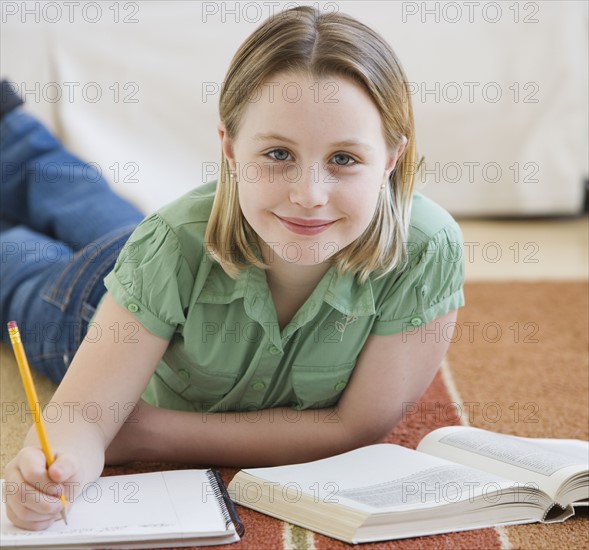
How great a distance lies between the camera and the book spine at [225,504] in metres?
0.88

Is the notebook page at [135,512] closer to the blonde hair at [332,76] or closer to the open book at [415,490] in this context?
the open book at [415,490]

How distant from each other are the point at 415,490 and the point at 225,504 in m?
0.19

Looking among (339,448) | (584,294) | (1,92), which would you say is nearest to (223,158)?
(339,448)

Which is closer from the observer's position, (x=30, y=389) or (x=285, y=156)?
(x=30, y=389)

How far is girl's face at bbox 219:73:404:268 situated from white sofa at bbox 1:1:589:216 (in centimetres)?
139

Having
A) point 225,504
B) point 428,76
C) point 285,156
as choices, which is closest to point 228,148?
point 285,156

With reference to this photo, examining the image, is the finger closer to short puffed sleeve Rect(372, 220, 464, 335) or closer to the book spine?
the book spine

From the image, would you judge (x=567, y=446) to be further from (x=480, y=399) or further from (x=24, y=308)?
(x=24, y=308)

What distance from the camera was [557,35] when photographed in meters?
2.47

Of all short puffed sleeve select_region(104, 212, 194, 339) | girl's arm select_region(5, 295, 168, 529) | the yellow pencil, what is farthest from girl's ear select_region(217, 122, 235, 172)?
the yellow pencil

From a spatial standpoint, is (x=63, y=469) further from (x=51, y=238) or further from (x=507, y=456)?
(x=51, y=238)

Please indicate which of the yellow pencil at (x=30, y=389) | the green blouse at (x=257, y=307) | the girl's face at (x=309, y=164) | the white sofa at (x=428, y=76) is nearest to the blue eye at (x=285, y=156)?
the girl's face at (x=309, y=164)

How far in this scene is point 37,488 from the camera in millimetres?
847

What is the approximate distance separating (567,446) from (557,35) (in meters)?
1.65
